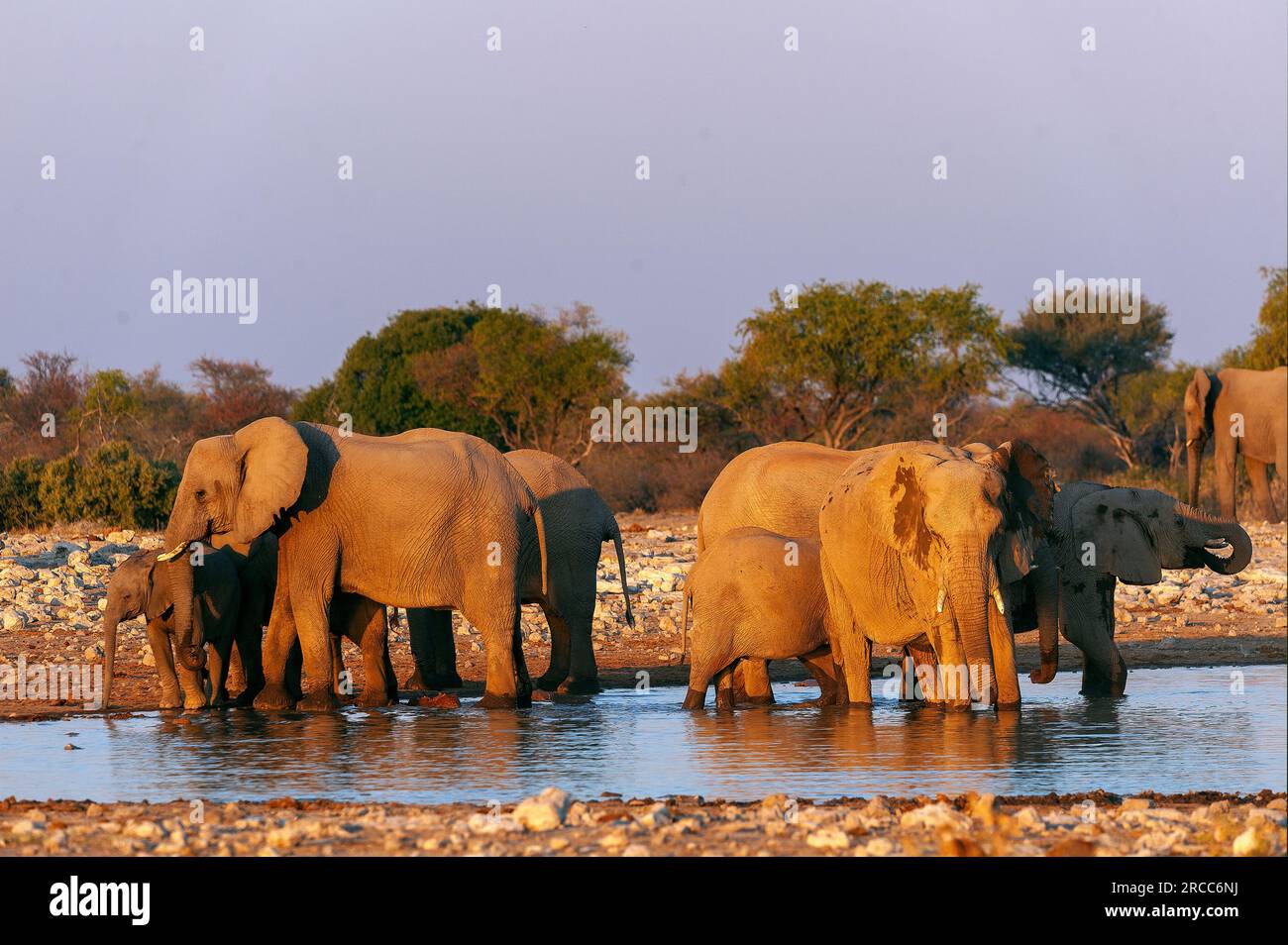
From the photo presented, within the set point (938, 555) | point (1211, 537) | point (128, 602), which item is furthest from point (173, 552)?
point (1211, 537)

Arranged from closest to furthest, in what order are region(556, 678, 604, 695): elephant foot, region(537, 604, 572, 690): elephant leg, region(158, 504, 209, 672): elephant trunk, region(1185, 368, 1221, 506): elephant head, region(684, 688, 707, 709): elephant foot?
region(158, 504, 209, 672): elephant trunk, region(684, 688, 707, 709): elephant foot, region(556, 678, 604, 695): elephant foot, region(537, 604, 572, 690): elephant leg, region(1185, 368, 1221, 506): elephant head

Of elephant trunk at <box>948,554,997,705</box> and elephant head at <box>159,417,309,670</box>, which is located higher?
elephant head at <box>159,417,309,670</box>

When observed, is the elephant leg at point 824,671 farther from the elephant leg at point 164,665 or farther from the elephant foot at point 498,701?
the elephant leg at point 164,665

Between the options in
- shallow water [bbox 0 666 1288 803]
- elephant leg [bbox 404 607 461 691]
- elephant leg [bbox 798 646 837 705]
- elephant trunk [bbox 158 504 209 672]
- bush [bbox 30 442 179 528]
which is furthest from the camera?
bush [bbox 30 442 179 528]

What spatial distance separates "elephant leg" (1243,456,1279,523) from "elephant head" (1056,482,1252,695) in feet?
38.7

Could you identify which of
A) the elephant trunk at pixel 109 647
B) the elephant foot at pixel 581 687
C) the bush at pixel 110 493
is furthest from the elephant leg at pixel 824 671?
the bush at pixel 110 493

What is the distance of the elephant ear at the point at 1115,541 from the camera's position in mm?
14219

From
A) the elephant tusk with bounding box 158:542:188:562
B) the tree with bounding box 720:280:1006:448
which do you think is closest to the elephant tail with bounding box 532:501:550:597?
the elephant tusk with bounding box 158:542:188:562

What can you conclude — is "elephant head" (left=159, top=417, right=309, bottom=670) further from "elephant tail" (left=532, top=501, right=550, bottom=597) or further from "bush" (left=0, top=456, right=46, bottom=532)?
"bush" (left=0, top=456, right=46, bottom=532)

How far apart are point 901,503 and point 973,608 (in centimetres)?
91

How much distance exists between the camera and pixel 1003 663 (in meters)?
13.0

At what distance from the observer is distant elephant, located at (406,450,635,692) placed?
15281mm
